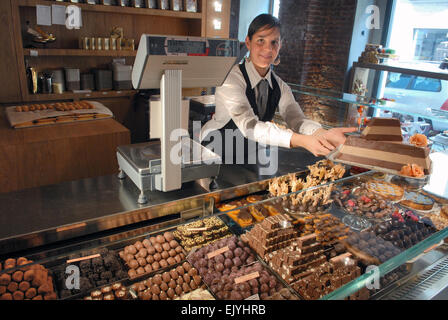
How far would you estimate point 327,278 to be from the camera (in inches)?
59.2

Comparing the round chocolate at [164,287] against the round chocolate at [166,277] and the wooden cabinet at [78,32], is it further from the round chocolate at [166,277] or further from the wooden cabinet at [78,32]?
the wooden cabinet at [78,32]

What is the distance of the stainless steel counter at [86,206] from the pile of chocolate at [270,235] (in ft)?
1.04

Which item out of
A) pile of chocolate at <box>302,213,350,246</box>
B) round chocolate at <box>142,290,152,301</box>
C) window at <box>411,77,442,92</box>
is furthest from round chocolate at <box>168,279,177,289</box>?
window at <box>411,77,442,92</box>

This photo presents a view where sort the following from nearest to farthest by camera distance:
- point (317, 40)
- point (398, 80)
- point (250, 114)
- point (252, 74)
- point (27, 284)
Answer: point (27, 284) → point (250, 114) → point (252, 74) → point (398, 80) → point (317, 40)

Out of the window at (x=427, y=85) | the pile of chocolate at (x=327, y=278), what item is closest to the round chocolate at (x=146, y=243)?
the pile of chocolate at (x=327, y=278)

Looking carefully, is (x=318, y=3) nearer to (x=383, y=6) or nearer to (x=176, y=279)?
(x=383, y=6)

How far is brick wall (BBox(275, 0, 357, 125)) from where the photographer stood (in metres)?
6.21

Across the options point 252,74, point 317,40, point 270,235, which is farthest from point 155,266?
point 317,40

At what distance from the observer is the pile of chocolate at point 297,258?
1586 mm

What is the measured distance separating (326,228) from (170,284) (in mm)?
850

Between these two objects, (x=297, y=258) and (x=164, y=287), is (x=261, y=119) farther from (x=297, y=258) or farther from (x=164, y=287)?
(x=164, y=287)

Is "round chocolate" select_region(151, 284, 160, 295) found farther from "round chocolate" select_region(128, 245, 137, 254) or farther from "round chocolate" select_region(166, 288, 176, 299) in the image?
"round chocolate" select_region(128, 245, 137, 254)

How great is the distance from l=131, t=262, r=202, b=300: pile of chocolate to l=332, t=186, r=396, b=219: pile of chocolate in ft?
3.08

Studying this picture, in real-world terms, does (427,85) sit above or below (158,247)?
above
